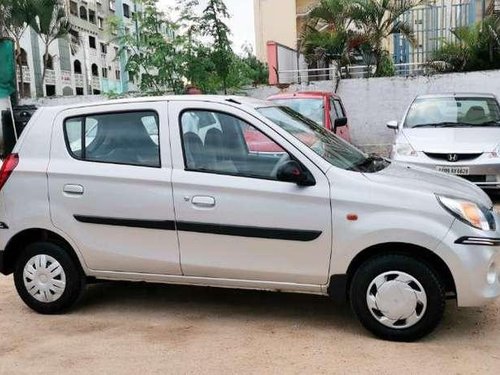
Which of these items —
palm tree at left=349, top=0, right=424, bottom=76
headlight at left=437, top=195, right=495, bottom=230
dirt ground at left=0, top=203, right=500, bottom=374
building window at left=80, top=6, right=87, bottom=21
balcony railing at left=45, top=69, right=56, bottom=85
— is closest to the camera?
dirt ground at left=0, top=203, right=500, bottom=374

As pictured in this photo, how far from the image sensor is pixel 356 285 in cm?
403

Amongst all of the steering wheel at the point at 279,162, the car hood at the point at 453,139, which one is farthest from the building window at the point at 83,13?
the steering wheel at the point at 279,162

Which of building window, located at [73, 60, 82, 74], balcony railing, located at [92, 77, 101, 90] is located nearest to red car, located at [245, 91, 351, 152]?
building window, located at [73, 60, 82, 74]

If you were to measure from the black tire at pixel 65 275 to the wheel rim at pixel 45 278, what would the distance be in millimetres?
23

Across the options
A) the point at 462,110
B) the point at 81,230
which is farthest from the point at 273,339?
the point at 462,110

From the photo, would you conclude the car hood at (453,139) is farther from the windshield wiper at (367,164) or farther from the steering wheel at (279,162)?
the steering wheel at (279,162)

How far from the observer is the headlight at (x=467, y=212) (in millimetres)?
3879

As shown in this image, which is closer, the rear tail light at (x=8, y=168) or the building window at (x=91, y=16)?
the rear tail light at (x=8, y=168)

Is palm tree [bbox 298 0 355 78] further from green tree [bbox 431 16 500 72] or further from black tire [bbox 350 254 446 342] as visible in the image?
black tire [bbox 350 254 446 342]

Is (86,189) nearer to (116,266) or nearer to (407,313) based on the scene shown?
(116,266)

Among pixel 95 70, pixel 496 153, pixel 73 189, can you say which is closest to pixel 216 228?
pixel 73 189

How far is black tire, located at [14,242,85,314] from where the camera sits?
4.65 m

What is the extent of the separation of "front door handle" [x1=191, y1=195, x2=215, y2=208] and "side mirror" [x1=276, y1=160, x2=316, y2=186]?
20.3 inches

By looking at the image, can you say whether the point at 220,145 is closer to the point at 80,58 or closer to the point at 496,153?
the point at 496,153
